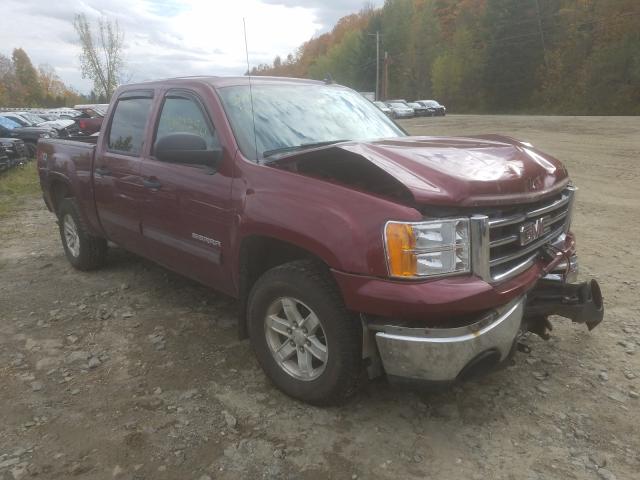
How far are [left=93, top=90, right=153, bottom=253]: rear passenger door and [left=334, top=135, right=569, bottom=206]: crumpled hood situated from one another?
Result: 81.3 inches

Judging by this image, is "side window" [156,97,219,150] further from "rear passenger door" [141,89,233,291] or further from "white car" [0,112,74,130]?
"white car" [0,112,74,130]

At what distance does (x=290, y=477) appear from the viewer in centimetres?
254

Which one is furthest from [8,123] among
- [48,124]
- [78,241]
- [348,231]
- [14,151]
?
[348,231]

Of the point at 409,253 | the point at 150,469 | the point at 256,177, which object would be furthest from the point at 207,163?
the point at 150,469

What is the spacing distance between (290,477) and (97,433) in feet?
3.64

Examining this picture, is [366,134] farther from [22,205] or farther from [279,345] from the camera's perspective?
[22,205]

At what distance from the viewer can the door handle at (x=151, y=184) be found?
154 inches

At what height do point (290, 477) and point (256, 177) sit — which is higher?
point (256, 177)

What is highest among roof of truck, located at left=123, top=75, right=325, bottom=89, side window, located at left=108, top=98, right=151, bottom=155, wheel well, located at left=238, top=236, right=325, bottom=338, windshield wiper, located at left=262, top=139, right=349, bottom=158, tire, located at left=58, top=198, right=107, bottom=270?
roof of truck, located at left=123, top=75, right=325, bottom=89

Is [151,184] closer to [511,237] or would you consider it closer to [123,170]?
[123,170]

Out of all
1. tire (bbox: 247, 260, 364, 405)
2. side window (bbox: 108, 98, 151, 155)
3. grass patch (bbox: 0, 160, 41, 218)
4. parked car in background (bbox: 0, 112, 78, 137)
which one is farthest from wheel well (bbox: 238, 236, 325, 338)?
parked car in background (bbox: 0, 112, 78, 137)

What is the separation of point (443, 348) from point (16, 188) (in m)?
12.4

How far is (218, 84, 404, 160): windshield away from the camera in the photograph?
3443 millimetres

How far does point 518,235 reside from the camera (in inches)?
109
